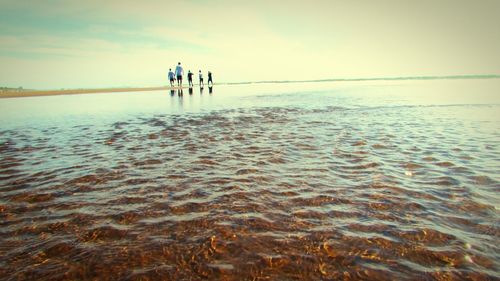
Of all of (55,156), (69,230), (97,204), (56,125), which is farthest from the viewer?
(56,125)

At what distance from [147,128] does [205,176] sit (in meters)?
6.93

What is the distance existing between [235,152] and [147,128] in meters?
5.68

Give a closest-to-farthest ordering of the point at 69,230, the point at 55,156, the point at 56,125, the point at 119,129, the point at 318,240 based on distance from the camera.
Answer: the point at 318,240
the point at 69,230
the point at 55,156
the point at 119,129
the point at 56,125

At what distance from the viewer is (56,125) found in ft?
42.7

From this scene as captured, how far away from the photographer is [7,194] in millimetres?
5254

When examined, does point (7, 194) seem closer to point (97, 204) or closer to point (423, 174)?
point (97, 204)

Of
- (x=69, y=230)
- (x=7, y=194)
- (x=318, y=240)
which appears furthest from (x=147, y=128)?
(x=318, y=240)

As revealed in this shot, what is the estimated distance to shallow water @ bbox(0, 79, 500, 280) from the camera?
3.24m

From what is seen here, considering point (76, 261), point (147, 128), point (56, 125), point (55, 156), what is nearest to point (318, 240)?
point (76, 261)

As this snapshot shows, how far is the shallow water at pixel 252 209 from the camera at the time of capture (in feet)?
10.6

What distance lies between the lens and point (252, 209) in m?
4.57

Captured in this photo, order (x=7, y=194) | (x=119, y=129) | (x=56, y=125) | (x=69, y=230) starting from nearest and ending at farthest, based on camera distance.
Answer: (x=69, y=230)
(x=7, y=194)
(x=119, y=129)
(x=56, y=125)

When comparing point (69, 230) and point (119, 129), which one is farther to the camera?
point (119, 129)

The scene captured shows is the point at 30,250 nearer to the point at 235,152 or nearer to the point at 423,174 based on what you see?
the point at 235,152
